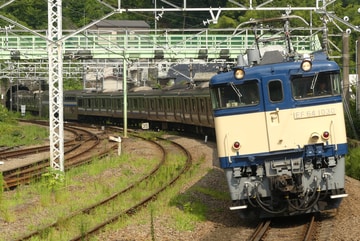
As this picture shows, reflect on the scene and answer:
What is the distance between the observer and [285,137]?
1255 cm

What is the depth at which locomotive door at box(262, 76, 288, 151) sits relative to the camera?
12.6m

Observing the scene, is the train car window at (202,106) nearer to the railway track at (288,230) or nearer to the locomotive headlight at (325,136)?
the railway track at (288,230)

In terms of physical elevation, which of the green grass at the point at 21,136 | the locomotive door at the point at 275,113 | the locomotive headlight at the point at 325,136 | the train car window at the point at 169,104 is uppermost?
the train car window at the point at 169,104

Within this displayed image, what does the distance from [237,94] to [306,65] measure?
4.15ft

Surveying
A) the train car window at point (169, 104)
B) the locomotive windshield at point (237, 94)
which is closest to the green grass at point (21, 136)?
the train car window at point (169, 104)

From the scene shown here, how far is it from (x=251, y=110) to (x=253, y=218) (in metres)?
2.05

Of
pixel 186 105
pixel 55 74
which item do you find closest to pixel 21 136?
pixel 186 105

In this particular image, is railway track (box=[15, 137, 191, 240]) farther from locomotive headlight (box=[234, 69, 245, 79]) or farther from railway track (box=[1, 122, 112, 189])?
locomotive headlight (box=[234, 69, 245, 79])

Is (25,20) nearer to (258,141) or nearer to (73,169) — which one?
(73,169)

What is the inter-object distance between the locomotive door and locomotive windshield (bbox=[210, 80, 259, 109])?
0.66 ft

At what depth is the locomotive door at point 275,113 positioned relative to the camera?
1255cm

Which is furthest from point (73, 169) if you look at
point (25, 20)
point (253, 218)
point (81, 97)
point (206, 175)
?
point (25, 20)

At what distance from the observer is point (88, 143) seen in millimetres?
32250

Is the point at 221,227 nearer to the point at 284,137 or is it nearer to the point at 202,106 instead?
the point at 284,137
